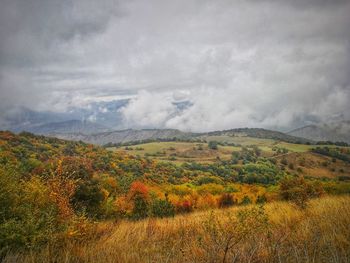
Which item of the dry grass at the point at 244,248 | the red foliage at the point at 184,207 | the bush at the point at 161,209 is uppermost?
the dry grass at the point at 244,248

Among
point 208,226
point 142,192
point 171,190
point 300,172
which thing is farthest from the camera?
point 300,172

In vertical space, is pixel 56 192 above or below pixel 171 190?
above

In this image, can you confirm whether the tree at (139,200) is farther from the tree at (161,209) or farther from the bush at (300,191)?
the bush at (300,191)

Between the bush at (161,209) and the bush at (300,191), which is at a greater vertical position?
the bush at (300,191)

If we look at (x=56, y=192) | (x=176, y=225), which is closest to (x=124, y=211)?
(x=56, y=192)

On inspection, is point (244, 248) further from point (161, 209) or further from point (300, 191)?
point (161, 209)

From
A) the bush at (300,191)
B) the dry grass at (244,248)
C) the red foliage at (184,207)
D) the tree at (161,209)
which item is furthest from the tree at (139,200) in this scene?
the dry grass at (244,248)

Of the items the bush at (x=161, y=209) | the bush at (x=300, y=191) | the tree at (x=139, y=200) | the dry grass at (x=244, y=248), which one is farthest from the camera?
the tree at (x=139, y=200)

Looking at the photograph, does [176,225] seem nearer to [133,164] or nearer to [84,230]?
[84,230]

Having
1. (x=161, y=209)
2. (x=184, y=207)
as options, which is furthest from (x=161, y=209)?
(x=184, y=207)

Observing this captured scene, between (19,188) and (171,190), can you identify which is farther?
(171,190)

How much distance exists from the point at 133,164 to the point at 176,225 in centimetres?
8537

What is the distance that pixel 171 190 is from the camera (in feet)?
185

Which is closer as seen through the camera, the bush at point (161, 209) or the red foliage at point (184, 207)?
the bush at point (161, 209)
